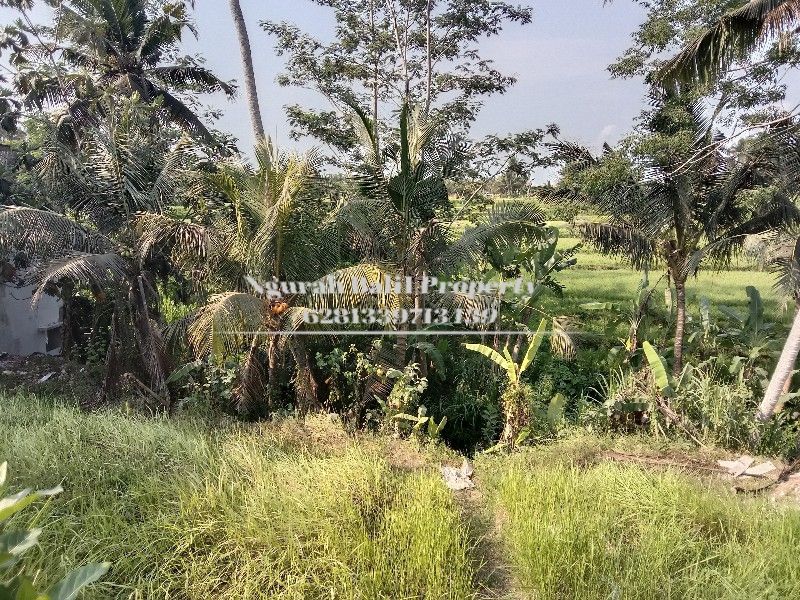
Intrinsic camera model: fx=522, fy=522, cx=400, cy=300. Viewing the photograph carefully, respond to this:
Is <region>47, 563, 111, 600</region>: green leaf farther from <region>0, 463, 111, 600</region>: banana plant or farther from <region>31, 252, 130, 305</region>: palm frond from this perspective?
<region>31, 252, 130, 305</region>: palm frond

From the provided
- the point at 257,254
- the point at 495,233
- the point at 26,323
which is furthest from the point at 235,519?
the point at 26,323

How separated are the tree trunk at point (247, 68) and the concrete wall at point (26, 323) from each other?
4144 mm

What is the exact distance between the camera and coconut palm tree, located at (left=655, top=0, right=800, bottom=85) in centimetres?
448

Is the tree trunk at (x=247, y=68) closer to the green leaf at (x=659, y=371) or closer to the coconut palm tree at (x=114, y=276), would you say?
the coconut palm tree at (x=114, y=276)

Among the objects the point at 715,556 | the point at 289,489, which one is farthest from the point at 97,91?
the point at 715,556

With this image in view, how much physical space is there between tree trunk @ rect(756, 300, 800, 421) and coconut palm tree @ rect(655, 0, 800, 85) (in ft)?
8.31

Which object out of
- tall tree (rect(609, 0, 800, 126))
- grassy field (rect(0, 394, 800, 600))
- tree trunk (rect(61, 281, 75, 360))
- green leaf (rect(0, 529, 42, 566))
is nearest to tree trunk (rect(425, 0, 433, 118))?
tall tree (rect(609, 0, 800, 126))

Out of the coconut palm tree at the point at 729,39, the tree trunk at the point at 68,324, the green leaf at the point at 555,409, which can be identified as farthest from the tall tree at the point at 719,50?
the tree trunk at the point at 68,324

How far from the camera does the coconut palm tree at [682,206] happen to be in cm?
520

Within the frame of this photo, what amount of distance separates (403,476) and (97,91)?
8.67 metres

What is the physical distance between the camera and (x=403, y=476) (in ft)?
12.5

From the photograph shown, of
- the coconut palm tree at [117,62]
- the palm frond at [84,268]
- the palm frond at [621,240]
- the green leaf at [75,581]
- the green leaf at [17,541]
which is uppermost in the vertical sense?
the coconut palm tree at [117,62]

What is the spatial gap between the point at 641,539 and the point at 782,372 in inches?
116

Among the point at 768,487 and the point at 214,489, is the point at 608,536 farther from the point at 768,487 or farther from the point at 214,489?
the point at 214,489
